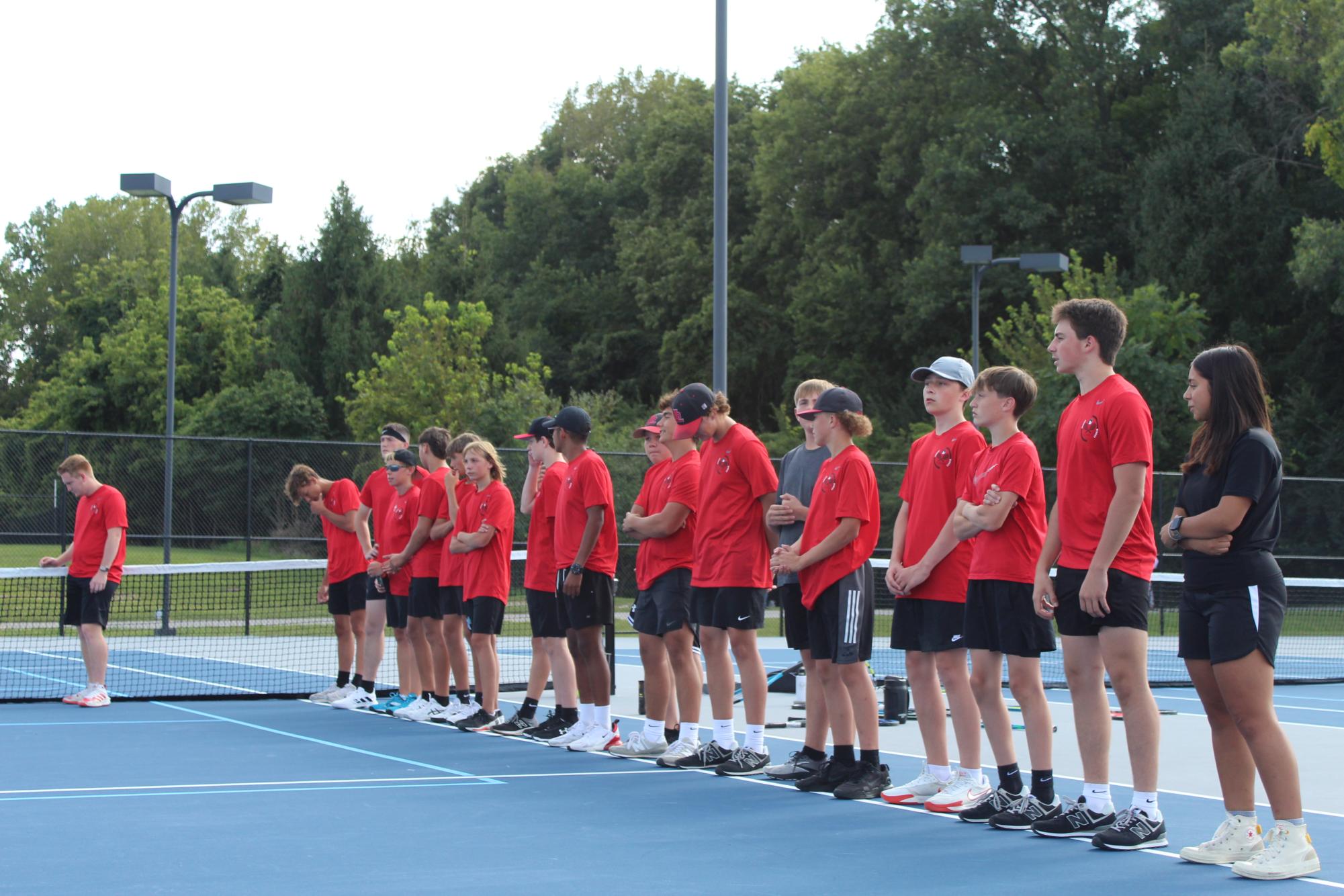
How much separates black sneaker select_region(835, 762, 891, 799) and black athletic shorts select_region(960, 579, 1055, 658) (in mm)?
1069

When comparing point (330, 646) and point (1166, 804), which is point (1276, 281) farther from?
point (1166, 804)

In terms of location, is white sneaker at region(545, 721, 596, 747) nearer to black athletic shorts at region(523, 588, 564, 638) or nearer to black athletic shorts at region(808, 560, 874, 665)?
black athletic shorts at region(523, 588, 564, 638)

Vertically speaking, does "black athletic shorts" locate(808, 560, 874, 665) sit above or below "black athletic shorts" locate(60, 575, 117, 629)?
above

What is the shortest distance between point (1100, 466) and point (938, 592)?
1.20 meters

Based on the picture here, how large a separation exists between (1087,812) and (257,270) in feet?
162

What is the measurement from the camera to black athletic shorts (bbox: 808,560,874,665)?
22.8 feet

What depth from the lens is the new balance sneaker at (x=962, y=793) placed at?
21.7ft

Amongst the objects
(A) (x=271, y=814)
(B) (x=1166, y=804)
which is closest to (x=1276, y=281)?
(B) (x=1166, y=804)

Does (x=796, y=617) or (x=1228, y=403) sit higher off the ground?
(x=1228, y=403)

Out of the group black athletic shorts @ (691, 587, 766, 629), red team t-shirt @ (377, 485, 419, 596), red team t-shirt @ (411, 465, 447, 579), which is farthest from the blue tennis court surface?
red team t-shirt @ (377, 485, 419, 596)

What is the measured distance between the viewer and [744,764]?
25.5ft

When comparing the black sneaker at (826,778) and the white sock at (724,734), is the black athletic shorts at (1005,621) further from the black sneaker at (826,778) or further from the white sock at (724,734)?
the white sock at (724,734)

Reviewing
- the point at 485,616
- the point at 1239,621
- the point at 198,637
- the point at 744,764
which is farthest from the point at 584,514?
the point at 198,637

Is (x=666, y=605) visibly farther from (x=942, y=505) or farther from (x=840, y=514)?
(x=942, y=505)
